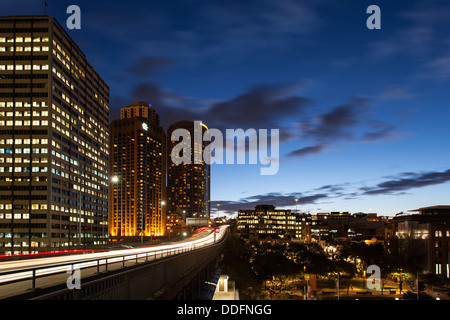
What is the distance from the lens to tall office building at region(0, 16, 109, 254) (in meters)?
146

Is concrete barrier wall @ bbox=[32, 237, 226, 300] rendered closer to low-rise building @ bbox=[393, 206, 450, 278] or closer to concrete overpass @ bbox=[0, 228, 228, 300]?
concrete overpass @ bbox=[0, 228, 228, 300]

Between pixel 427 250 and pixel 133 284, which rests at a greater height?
pixel 133 284

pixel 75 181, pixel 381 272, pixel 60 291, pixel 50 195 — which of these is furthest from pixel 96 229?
pixel 60 291

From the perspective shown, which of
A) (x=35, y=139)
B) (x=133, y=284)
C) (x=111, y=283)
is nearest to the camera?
(x=111, y=283)

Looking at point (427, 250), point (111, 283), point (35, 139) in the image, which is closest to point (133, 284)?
point (111, 283)

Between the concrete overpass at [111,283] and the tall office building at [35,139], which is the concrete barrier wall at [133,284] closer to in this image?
the concrete overpass at [111,283]

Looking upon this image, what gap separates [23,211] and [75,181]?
2894 cm

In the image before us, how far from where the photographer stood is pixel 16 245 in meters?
143

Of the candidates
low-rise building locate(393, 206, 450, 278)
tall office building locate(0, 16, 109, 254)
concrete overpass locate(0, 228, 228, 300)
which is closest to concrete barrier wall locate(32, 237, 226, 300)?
concrete overpass locate(0, 228, 228, 300)

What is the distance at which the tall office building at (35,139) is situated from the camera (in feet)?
480

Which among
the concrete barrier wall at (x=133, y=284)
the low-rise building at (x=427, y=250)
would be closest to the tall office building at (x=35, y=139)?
the low-rise building at (x=427, y=250)

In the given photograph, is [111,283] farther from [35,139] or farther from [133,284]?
[35,139]

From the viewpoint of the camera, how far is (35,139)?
152 m
